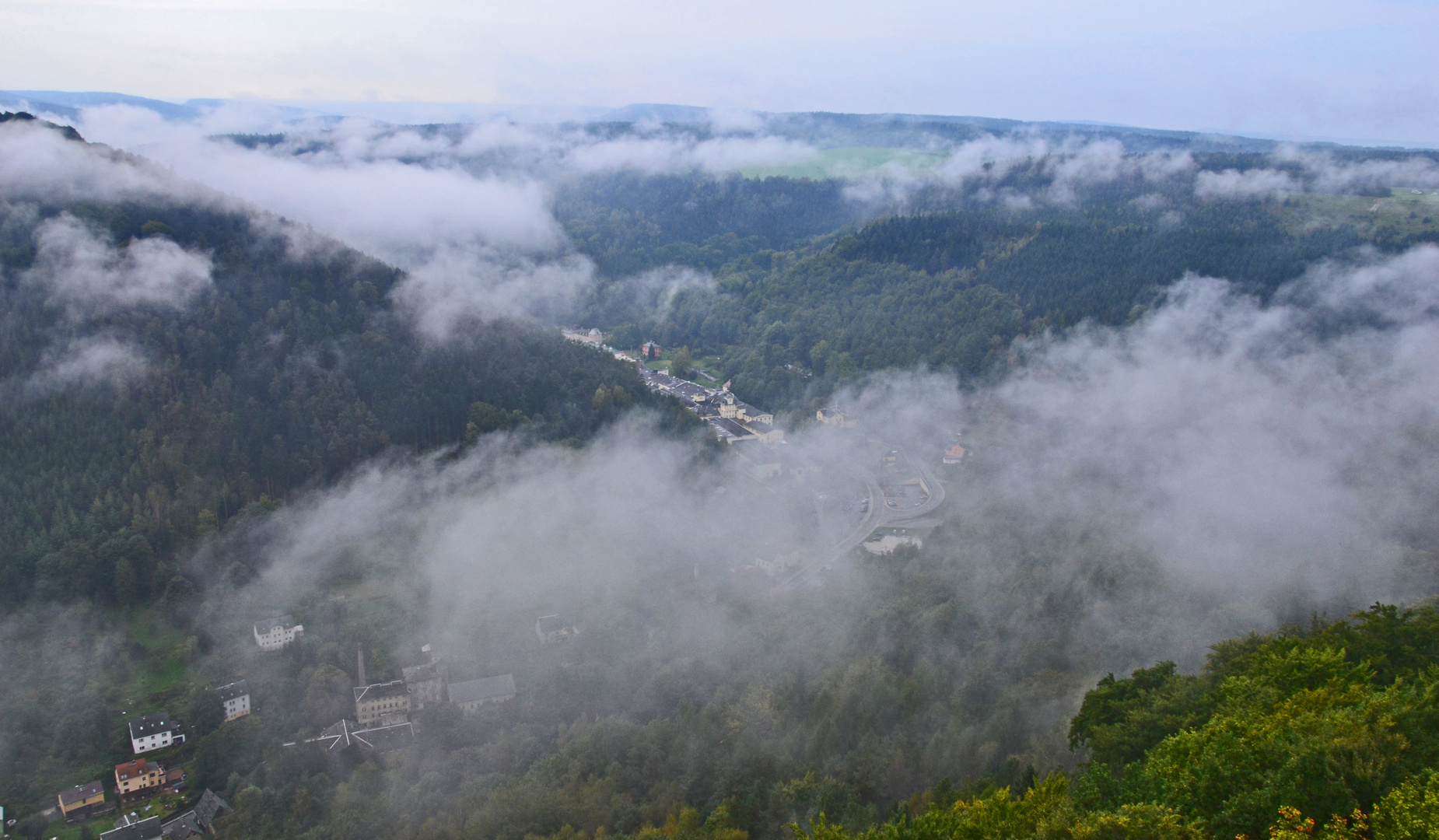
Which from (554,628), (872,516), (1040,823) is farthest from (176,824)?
(872,516)

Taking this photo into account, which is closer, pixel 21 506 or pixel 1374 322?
pixel 21 506

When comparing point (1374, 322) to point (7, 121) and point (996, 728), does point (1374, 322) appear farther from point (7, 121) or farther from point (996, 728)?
point (7, 121)

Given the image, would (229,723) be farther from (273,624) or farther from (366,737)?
(273,624)

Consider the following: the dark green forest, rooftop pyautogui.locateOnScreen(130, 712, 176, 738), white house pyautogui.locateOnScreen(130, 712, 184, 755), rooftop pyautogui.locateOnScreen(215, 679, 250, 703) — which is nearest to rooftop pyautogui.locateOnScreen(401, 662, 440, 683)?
the dark green forest

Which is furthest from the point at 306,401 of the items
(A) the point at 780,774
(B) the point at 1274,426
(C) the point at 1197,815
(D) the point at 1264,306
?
(D) the point at 1264,306

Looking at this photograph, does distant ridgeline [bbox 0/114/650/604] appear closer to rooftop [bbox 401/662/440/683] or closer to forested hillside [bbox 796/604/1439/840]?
rooftop [bbox 401/662/440/683]

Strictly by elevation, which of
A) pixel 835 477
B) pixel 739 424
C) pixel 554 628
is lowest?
pixel 554 628
